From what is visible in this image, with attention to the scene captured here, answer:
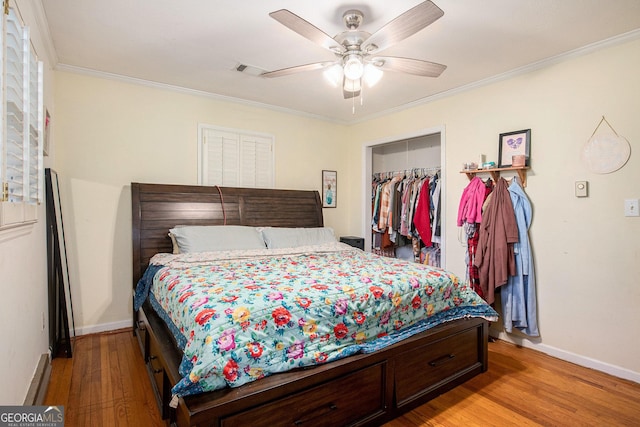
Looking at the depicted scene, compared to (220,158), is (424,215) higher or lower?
lower

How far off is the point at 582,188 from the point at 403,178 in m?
2.14

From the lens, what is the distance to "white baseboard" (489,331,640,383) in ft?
7.86

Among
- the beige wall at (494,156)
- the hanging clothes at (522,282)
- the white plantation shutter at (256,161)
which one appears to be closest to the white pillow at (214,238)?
the beige wall at (494,156)

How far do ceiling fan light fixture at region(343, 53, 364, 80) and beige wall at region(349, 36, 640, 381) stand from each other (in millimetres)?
1727

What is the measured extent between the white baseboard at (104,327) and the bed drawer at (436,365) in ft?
8.75

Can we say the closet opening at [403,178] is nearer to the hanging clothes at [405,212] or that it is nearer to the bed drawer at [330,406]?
the hanging clothes at [405,212]

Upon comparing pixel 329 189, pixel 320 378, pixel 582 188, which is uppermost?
pixel 329 189

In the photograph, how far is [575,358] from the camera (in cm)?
265

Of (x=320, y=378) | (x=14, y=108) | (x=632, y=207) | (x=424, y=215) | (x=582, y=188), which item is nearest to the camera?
(x=14, y=108)

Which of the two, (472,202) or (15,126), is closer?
(15,126)

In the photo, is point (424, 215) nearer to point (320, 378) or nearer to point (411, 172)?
point (411, 172)

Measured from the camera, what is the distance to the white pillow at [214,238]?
9.87 feet

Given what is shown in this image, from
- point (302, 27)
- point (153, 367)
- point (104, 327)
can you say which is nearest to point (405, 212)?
point (302, 27)

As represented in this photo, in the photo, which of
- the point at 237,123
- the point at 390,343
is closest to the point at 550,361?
the point at 390,343
